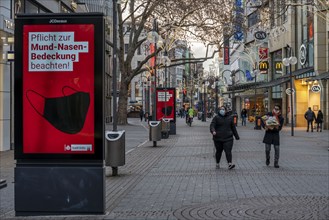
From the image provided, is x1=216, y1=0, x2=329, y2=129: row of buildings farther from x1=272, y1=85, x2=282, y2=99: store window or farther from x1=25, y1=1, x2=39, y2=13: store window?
x1=25, y1=1, x2=39, y2=13: store window

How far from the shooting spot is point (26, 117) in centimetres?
770

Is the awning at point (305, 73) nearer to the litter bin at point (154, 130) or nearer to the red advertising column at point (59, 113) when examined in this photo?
the litter bin at point (154, 130)

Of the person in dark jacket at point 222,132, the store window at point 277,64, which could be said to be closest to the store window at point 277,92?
the store window at point 277,64

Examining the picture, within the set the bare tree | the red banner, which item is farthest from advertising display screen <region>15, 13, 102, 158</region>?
the red banner

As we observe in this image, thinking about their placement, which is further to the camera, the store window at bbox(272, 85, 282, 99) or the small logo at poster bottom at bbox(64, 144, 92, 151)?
the store window at bbox(272, 85, 282, 99)

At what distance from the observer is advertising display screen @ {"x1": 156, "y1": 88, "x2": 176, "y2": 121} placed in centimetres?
3188

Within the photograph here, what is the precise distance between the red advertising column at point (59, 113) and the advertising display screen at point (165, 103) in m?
23.9

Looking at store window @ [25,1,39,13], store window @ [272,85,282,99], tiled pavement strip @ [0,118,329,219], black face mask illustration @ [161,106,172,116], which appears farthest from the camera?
store window @ [272,85,282,99]

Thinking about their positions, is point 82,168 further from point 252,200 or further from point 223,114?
point 223,114

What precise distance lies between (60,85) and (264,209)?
3537 mm

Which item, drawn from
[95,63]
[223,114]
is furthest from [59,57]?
[223,114]

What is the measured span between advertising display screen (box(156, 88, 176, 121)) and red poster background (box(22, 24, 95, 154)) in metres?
23.9

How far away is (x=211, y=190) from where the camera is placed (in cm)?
1059

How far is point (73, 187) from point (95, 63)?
1706 mm
